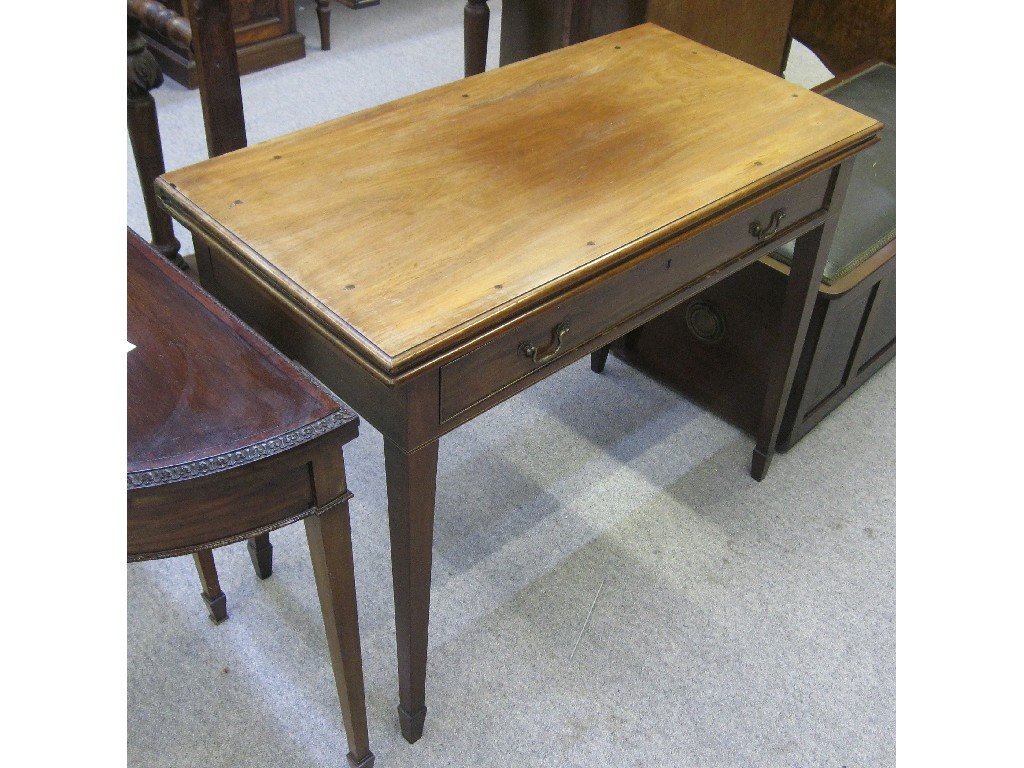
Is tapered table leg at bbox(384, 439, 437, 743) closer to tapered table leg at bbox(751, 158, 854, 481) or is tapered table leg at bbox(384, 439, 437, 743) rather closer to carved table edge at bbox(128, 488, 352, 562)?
carved table edge at bbox(128, 488, 352, 562)

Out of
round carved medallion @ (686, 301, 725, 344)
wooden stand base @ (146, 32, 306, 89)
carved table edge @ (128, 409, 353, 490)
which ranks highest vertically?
carved table edge @ (128, 409, 353, 490)

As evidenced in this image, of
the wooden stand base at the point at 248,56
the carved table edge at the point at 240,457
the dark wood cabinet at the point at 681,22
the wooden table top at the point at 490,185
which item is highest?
the wooden table top at the point at 490,185

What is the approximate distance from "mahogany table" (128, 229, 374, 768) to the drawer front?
17cm

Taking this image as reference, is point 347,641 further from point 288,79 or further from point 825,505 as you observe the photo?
point 288,79

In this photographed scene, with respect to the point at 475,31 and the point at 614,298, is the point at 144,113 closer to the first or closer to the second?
the point at 475,31

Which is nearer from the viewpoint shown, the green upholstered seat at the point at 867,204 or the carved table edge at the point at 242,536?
the carved table edge at the point at 242,536

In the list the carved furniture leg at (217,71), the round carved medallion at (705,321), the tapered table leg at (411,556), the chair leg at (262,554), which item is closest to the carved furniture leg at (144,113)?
the carved furniture leg at (217,71)

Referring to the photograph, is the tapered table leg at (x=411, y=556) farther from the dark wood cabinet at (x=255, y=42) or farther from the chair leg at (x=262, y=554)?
the dark wood cabinet at (x=255, y=42)

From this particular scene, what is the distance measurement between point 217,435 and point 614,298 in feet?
1.79

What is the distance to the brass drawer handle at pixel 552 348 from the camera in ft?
3.90

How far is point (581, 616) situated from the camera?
174 cm

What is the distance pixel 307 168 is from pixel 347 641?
0.63 m

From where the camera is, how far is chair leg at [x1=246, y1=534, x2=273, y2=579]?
1.70m

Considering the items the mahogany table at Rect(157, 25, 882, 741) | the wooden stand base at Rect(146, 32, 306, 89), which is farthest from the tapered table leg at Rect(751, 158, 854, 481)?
the wooden stand base at Rect(146, 32, 306, 89)
